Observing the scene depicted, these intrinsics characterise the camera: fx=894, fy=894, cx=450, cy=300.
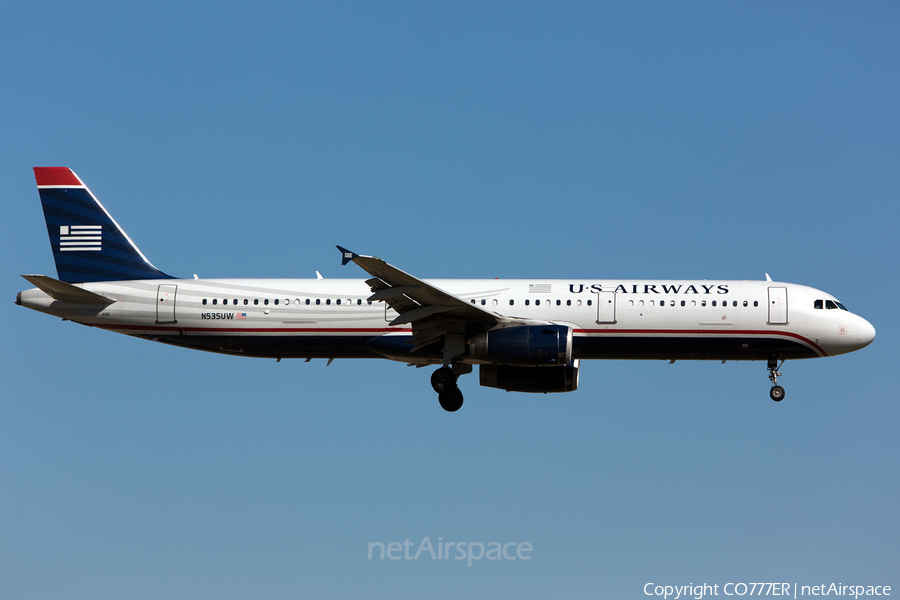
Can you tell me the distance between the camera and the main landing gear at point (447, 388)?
94.3ft

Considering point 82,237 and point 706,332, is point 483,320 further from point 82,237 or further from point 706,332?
point 82,237

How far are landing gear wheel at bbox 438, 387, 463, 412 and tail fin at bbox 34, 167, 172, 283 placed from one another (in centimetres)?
1061

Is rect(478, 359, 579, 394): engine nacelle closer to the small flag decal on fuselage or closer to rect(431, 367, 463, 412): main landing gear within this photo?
rect(431, 367, 463, 412): main landing gear

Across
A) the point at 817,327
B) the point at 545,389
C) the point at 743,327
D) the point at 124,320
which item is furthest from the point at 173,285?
the point at 817,327

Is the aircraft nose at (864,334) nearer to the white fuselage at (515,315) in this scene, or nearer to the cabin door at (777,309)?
the white fuselage at (515,315)

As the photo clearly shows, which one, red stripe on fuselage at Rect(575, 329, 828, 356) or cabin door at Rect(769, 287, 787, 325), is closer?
red stripe on fuselage at Rect(575, 329, 828, 356)

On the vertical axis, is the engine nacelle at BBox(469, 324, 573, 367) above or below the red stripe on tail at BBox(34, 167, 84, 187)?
below

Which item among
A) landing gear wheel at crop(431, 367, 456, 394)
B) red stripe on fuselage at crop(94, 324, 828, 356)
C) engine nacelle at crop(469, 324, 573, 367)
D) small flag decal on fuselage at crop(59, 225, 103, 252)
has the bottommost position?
landing gear wheel at crop(431, 367, 456, 394)

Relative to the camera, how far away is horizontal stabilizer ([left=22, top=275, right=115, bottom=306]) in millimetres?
28156

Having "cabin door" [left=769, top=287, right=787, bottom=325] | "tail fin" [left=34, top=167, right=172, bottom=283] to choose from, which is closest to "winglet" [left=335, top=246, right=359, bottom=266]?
"tail fin" [left=34, top=167, right=172, bottom=283]

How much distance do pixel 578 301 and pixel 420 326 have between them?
513 centimetres

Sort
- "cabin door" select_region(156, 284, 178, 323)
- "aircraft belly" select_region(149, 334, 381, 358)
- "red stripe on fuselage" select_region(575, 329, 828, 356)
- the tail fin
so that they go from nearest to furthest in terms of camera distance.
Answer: "red stripe on fuselage" select_region(575, 329, 828, 356) → "aircraft belly" select_region(149, 334, 381, 358) → "cabin door" select_region(156, 284, 178, 323) → the tail fin

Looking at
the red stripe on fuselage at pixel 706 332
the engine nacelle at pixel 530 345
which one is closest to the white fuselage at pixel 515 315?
the red stripe on fuselage at pixel 706 332

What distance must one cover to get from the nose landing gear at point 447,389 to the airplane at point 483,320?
0.12 feet
